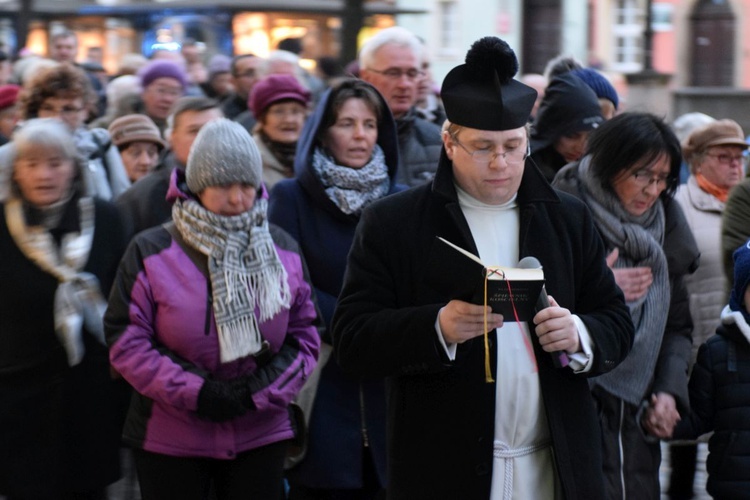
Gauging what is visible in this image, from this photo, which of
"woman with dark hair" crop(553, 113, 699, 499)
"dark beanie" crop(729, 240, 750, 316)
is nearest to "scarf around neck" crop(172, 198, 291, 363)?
"woman with dark hair" crop(553, 113, 699, 499)

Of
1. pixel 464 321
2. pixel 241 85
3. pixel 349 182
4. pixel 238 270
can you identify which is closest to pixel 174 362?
pixel 238 270

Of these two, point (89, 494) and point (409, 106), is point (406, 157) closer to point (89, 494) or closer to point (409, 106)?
point (409, 106)

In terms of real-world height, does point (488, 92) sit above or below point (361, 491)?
above

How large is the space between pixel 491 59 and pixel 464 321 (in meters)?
0.75

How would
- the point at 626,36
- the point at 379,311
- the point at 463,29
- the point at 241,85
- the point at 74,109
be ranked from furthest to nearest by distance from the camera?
the point at 463,29, the point at 626,36, the point at 241,85, the point at 74,109, the point at 379,311

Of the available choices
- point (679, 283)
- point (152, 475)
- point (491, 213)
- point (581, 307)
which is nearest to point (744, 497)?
point (679, 283)

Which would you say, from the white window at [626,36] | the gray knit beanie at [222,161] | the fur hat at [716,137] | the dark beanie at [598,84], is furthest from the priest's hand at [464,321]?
the white window at [626,36]

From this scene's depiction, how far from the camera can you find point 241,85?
10734mm

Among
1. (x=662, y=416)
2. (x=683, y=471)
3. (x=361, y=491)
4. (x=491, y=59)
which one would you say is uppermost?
(x=491, y=59)

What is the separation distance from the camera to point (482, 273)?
3.33 m

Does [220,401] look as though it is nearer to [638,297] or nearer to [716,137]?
[638,297]

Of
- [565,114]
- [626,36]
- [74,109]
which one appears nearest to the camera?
[565,114]

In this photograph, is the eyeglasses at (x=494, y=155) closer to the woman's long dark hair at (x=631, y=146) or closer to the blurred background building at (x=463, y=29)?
the woman's long dark hair at (x=631, y=146)

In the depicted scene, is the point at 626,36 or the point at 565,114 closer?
the point at 565,114
